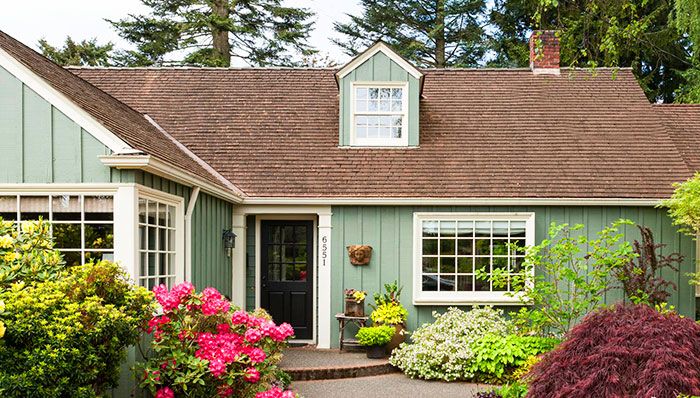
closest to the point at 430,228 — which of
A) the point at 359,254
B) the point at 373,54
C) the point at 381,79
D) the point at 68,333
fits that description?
the point at 359,254

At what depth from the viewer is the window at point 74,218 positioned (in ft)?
21.6

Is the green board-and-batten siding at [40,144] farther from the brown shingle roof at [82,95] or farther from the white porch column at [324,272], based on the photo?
the white porch column at [324,272]

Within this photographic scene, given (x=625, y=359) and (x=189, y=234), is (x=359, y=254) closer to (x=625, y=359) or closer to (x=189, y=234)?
(x=189, y=234)

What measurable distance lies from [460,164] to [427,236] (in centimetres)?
152

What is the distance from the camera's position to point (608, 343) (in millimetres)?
5176

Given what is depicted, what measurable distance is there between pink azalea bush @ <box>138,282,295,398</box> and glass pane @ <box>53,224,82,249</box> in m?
1.09

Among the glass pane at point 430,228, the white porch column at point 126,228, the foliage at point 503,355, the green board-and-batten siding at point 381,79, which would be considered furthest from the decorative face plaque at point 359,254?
the white porch column at point 126,228

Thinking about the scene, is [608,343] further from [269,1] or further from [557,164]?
[269,1]

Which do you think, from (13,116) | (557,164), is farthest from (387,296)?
(13,116)

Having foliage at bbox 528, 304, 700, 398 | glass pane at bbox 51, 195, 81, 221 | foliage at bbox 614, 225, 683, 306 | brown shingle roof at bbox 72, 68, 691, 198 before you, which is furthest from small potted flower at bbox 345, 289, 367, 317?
foliage at bbox 528, 304, 700, 398

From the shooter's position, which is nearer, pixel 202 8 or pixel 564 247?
pixel 564 247

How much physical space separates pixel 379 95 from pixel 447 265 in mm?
3359

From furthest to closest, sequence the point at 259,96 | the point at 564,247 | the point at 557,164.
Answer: the point at 259,96 < the point at 557,164 < the point at 564,247

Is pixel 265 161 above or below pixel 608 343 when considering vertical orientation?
above
